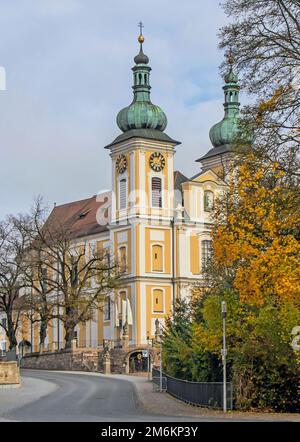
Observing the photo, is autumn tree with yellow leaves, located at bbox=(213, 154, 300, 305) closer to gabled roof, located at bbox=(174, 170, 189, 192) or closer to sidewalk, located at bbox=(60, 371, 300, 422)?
sidewalk, located at bbox=(60, 371, 300, 422)

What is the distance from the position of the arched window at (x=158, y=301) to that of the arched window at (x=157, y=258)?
1841mm

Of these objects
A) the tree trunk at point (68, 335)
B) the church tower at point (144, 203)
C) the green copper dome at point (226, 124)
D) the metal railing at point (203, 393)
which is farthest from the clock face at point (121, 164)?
the metal railing at point (203, 393)

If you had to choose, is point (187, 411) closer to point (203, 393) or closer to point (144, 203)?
point (203, 393)

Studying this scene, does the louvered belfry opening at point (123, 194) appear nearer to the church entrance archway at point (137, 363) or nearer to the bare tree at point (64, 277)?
the bare tree at point (64, 277)

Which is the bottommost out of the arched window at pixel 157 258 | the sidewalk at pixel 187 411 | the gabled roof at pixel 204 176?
the sidewalk at pixel 187 411

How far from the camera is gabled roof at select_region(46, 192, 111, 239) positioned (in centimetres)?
8669

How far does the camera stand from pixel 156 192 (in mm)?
80000

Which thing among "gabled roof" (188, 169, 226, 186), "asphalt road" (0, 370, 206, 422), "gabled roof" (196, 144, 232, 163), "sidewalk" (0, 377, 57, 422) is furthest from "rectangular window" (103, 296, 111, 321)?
"sidewalk" (0, 377, 57, 422)

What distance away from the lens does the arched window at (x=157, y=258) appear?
78.9m

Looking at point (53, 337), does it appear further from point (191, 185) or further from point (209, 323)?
point (209, 323)

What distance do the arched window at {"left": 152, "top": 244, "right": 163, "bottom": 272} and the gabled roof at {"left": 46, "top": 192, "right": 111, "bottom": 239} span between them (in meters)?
6.14

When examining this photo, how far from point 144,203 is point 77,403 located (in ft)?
154

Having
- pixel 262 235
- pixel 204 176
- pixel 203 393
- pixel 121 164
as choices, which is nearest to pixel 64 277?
pixel 121 164

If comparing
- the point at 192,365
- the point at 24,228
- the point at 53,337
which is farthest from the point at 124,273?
the point at 192,365
